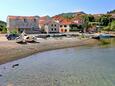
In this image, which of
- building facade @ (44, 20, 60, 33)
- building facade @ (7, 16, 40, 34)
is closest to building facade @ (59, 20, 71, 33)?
building facade @ (44, 20, 60, 33)

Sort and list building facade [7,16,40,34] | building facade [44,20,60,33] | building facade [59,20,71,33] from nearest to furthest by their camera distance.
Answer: building facade [7,16,40,34], building facade [44,20,60,33], building facade [59,20,71,33]

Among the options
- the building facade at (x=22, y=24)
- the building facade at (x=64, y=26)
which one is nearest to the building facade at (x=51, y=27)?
the building facade at (x=22, y=24)

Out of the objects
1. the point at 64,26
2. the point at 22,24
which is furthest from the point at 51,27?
the point at 64,26

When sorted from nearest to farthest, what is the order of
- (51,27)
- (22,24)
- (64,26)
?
(22,24) < (51,27) < (64,26)

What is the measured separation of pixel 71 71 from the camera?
95.5 feet

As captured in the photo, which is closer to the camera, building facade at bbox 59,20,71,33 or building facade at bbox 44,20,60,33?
building facade at bbox 44,20,60,33

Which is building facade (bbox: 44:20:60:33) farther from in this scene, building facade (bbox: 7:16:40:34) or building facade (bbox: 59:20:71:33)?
building facade (bbox: 59:20:71:33)

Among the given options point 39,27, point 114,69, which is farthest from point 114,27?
point 114,69

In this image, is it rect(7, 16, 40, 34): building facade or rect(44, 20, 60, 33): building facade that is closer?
rect(7, 16, 40, 34): building facade

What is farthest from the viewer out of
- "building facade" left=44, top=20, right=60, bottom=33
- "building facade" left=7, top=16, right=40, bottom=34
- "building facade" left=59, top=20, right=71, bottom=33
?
"building facade" left=59, top=20, right=71, bottom=33

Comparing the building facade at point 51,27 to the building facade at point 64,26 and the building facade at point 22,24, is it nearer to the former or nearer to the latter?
the building facade at point 22,24

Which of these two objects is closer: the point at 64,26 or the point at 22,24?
the point at 22,24

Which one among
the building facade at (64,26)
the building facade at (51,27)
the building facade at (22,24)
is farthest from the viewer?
the building facade at (64,26)

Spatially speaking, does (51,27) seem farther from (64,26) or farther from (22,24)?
(64,26)
